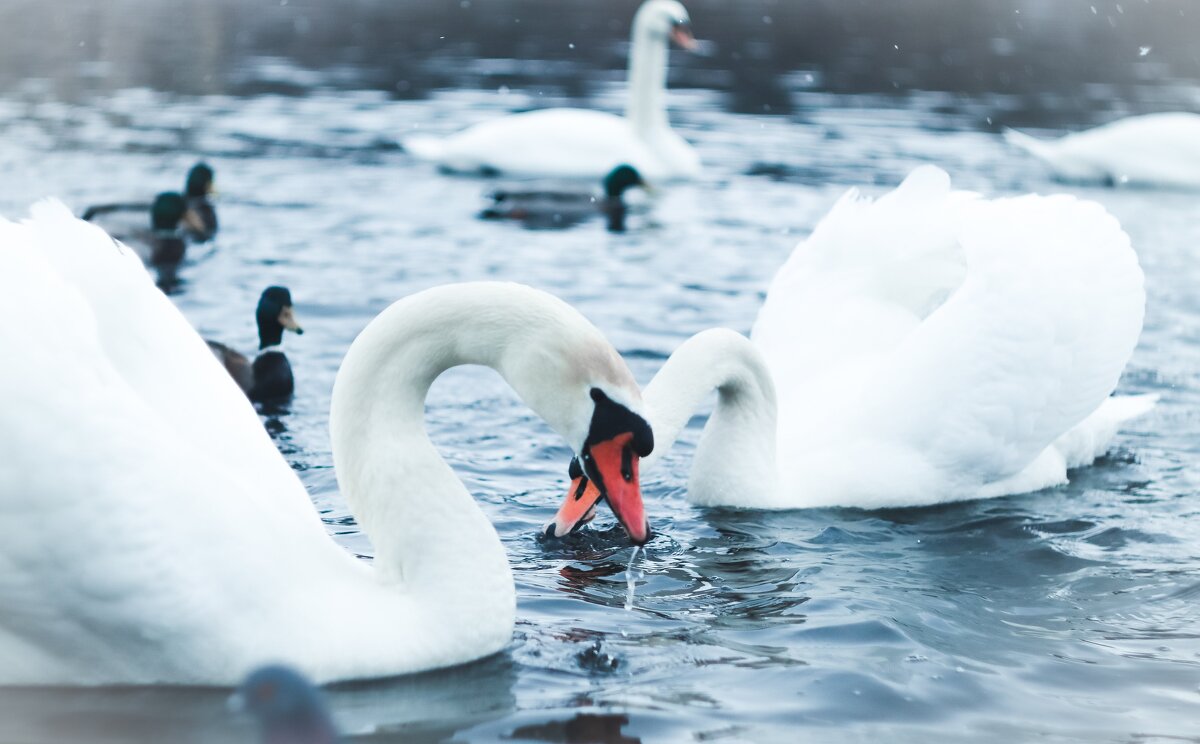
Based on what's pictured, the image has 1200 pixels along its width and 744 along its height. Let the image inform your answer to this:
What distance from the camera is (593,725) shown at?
4.83 meters

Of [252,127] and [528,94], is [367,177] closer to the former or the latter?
[252,127]

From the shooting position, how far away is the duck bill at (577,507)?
20.6ft

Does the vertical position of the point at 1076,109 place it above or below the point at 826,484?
above

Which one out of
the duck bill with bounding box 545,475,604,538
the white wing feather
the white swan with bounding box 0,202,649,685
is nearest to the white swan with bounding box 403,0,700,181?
the white wing feather

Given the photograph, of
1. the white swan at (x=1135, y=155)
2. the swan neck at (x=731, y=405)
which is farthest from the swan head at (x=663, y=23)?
the swan neck at (x=731, y=405)

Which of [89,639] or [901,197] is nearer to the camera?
[89,639]

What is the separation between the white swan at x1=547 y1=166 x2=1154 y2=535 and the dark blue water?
194 millimetres

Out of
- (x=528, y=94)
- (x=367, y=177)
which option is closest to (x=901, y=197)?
(x=367, y=177)

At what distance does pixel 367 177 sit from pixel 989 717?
37.2 feet

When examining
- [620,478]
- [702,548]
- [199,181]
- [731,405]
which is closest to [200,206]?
[199,181]

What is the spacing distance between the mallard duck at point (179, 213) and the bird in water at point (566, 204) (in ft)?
7.89

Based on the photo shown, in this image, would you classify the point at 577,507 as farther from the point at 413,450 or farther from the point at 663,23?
the point at 663,23

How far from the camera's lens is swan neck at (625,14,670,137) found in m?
17.1

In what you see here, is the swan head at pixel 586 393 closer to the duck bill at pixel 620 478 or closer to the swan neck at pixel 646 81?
the duck bill at pixel 620 478
